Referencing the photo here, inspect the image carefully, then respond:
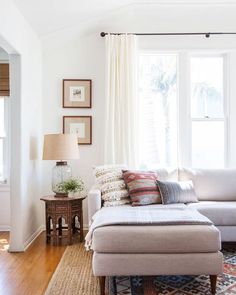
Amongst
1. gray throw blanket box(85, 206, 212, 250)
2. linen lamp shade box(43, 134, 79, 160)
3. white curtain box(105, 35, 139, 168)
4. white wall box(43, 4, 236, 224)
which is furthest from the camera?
white wall box(43, 4, 236, 224)

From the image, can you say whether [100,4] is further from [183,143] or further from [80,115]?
[183,143]

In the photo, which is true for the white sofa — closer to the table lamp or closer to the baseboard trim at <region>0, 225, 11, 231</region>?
the table lamp

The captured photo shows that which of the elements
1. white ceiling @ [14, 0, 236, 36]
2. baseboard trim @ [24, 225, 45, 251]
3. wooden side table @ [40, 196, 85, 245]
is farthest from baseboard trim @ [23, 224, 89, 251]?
white ceiling @ [14, 0, 236, 36]

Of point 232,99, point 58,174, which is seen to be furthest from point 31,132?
point 232,99

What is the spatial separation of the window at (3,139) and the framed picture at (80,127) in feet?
2.82

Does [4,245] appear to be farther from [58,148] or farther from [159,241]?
[159,241]

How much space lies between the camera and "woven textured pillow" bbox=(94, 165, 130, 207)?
3668 millimetres

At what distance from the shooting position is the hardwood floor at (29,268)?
2.74 m

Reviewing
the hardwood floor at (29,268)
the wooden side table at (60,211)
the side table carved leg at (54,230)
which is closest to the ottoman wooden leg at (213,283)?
the hardwood floor at (29,268)

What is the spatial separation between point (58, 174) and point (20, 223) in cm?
78

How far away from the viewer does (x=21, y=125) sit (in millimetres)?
3723

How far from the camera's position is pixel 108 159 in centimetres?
450

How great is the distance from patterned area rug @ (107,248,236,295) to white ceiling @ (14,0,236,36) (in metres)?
2.73

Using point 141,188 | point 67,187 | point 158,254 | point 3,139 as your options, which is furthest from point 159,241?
point 3,139
